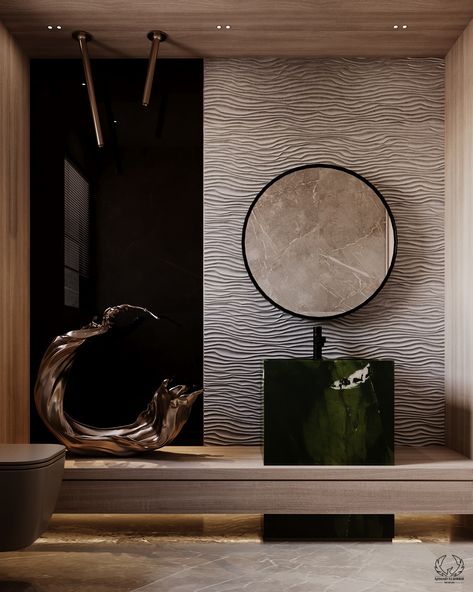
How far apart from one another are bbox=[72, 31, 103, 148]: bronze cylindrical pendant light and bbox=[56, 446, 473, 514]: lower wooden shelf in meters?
1.62

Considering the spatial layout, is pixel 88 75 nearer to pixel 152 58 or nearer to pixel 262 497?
pixel 152 58

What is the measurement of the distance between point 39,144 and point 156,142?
621 mm

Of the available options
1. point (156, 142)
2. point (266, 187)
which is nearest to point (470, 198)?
point (266, 187)

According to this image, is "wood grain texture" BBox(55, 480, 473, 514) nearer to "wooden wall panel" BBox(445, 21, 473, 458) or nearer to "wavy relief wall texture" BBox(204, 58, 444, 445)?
"wooden wall panel" BBox(445, 21, 473, 458)

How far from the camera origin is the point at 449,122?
10.7 ft

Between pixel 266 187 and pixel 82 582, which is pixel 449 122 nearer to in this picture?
Answer: pixel 266 187

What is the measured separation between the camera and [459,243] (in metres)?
3.08

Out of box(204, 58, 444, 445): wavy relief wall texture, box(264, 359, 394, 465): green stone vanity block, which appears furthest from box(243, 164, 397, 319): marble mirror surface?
box(264, 359, 394, 465): green stone vanity block

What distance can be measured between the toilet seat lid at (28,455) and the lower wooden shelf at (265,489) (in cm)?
39

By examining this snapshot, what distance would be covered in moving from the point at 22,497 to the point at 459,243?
225 cm

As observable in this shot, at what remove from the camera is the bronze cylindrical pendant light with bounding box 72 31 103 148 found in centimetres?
310

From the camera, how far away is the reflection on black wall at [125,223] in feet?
10.9

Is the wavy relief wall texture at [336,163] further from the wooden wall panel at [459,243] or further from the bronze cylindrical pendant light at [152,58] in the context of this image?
the bronze cylindrical pendant light at [152,58]

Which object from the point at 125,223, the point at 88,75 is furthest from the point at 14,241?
the point at 88,75
